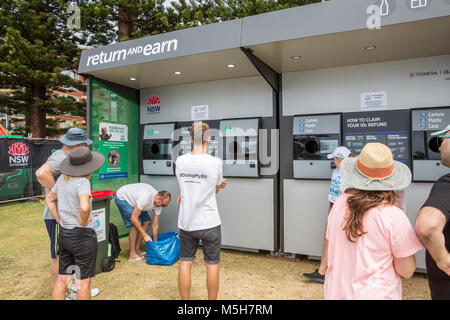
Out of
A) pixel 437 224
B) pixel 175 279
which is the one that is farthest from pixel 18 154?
pixel 437 224

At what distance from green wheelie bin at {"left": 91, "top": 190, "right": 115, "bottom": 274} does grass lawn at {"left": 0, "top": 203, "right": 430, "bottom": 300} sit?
11cm

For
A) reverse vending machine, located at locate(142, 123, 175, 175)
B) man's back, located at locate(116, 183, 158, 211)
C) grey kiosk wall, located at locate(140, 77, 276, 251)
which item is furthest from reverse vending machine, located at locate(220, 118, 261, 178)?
man's back, located at locate(116, 183, 158, 211)

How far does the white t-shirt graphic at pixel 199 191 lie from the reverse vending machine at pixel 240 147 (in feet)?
5.61

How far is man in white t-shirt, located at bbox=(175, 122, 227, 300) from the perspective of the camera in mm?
2746

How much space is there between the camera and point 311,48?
343cm

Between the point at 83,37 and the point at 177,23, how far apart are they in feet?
15.7

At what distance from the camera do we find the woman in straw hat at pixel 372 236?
4.39ft

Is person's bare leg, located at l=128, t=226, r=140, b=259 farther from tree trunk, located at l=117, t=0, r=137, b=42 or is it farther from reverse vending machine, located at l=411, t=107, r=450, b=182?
tree trunk, located at l=117, t=0, r=137, b=42

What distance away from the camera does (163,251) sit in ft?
13.6

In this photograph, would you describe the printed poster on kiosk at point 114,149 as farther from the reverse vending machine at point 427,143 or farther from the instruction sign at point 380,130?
the reverse vending machine at point 427,143

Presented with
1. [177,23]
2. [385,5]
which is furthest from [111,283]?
[177,23]

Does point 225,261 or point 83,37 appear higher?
point 83,37

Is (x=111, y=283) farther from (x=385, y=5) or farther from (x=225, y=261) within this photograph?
(x=385, y=5)

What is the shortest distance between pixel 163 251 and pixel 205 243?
1.54 meters
